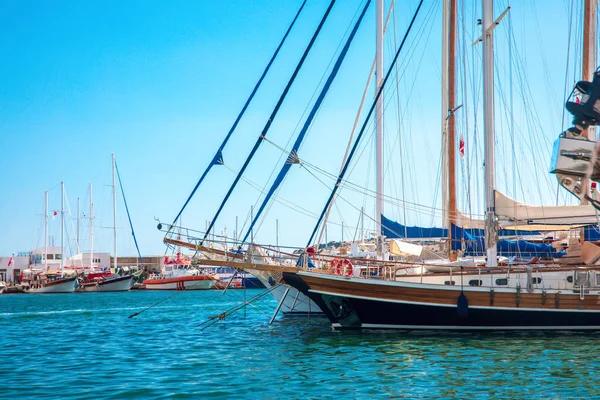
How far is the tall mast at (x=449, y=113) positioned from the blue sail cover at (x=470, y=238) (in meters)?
0.58

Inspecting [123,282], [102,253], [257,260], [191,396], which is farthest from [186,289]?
[191,396]

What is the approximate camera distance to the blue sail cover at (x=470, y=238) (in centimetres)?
3062

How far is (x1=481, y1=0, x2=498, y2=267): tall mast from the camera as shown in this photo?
25406 mm

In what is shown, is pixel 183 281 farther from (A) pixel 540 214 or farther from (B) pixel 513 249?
(A) pixel 540 214

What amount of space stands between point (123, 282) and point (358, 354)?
3195 inches

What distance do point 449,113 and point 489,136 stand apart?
661 centimetres

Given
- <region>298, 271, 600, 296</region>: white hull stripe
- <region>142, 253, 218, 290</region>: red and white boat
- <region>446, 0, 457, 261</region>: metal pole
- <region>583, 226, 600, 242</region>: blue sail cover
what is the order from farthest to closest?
<region>142, 253, 218, 290</region>: red and white boat < <region>446, 0, 457, 261</region>: metal pole < <region>583, 226, 600, 242</region>: blue sail cover < <region>298, 271, 600, 296</region>: white hull stripe

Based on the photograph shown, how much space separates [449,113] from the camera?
106ft

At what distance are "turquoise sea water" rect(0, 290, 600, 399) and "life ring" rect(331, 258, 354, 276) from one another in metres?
2.40

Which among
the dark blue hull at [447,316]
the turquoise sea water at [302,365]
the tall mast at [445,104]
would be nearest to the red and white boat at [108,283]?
the turquoise sea water at [302,365]

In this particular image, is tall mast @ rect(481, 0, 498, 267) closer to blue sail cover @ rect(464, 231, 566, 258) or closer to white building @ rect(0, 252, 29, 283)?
blue sail cover @ rect(464, 231, 566, 258)

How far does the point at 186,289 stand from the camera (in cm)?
9594

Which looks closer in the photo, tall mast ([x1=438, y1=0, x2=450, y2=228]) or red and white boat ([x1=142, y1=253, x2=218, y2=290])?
tall mast ([x1=438, y1=0, x2=450, y2=228])

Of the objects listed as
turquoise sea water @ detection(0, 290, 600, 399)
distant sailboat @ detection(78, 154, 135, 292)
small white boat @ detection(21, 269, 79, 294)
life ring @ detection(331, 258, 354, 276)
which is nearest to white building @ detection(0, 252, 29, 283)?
small white boat @ detection(21, 269, 79, 294)
